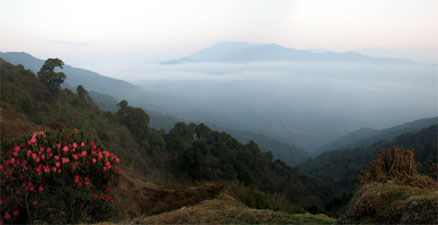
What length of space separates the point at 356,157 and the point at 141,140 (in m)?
50.3

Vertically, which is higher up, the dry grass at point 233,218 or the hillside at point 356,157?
the dry grass at point 233,218

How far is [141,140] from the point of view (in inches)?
1053

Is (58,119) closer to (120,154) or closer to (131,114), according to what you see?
(120,154)

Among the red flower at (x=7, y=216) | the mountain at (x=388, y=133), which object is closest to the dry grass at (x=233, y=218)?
the red flower at (x=7, y=216)

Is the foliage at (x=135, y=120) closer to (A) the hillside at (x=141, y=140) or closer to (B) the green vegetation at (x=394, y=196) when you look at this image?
(A) the hillside at (x=141, y=140)

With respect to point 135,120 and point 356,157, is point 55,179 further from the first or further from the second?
point 356,157

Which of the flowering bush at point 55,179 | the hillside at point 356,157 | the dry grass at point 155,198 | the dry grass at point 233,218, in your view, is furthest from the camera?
the hillside at point 356,157

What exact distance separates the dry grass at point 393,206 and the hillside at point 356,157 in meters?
47.6

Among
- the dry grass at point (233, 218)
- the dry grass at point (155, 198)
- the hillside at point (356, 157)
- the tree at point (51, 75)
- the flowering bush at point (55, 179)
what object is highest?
the tree at point (51, 75)

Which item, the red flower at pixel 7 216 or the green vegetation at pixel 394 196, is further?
the red flower at pixel 7 216

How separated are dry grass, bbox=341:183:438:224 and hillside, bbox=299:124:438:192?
4761 cm

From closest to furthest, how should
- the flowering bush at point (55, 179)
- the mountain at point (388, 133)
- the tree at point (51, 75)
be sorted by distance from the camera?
the flowering bush at point (55, 179)
the tree at point (51, 75)
the mountain at point (388, 133)

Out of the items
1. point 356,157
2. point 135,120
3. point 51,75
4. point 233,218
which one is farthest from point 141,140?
point 356,157

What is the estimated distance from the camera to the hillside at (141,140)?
58.0ft
